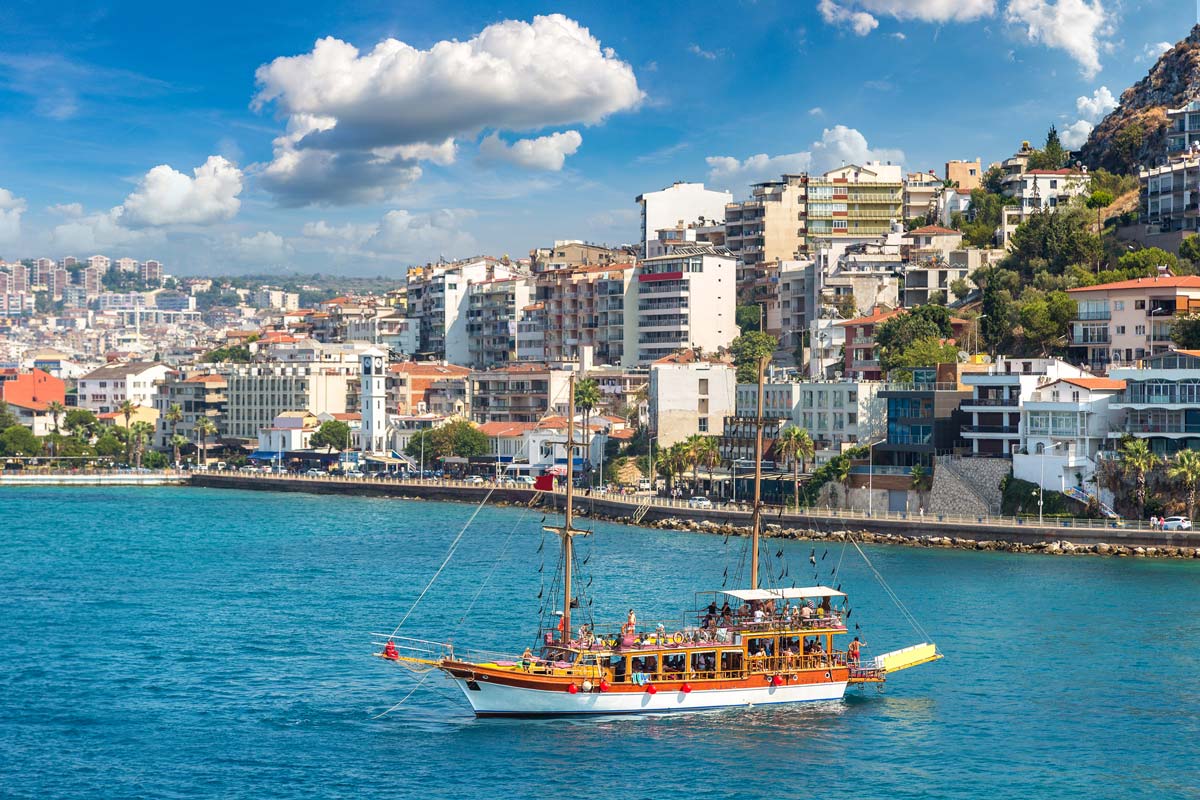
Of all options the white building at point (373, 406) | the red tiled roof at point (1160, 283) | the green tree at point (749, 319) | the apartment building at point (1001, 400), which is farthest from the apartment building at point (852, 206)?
the apartment building at point (1001, 400)

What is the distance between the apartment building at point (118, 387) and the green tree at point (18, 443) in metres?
20.7

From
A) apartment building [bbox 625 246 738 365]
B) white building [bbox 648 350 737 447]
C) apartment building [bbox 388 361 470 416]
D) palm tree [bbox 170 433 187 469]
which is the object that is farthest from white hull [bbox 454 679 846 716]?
palm tree [bbox 170 433 187 469]

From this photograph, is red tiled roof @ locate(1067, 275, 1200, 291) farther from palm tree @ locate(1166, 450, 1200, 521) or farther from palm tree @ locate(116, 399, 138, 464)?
palm tree @ locate(116, 399, 138, 464)

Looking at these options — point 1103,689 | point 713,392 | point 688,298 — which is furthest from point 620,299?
point 1103,689

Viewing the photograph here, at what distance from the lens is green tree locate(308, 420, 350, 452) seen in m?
135

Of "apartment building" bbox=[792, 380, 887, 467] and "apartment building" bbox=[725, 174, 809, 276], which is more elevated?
"apartment building" bbox=[725, 174, 809, 276]

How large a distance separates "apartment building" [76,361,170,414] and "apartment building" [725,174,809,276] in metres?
69.4

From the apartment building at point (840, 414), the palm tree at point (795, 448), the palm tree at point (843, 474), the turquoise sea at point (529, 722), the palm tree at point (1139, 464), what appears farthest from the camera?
the apartment building at point (840, 414)

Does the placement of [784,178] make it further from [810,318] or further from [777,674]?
[777,674]

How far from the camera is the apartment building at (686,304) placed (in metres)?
129

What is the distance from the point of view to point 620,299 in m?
134

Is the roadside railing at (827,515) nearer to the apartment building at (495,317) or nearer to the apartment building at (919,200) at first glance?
the apartment building at (495,317)

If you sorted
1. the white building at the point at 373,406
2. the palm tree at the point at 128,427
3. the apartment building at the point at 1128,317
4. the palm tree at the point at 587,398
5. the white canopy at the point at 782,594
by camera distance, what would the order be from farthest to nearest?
the palm tree at the point at 128,427 → the white building at the point at 373,406 → the palm tree at the point at 587,398 → the apartment building at the point at 1128,317 → the white canopy at the point at 782,594

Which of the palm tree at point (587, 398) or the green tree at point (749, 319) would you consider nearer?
the palm tree at point (587, 398)
